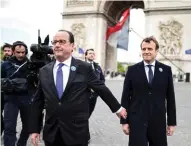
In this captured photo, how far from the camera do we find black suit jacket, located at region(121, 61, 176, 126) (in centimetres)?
372

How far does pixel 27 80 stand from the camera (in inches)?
202

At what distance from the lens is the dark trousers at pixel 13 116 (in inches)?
192

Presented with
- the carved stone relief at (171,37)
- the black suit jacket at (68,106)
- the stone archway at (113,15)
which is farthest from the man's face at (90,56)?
the stone archway at (113,15)

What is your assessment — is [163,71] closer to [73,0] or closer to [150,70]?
[150,70]

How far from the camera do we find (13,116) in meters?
4.98

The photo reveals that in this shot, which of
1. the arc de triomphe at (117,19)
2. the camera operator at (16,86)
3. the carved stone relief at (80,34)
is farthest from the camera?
the carved stone relief at (80,34)

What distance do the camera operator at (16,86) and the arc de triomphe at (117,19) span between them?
989 inches

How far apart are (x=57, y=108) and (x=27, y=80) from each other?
2.12 meters

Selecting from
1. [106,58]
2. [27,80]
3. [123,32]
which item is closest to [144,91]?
[27,80]

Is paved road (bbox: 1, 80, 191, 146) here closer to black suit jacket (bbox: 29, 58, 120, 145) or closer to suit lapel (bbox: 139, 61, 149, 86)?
suit lapel (bbox: 139, 61, 149, 86)

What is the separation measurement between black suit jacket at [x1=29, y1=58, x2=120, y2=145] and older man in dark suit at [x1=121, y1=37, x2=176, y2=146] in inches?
24.5

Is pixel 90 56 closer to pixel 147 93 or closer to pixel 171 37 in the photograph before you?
pixel 147 93

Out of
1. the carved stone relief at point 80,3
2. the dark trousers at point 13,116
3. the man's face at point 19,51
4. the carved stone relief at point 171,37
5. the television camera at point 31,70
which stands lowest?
the dark trousers at point 13,116

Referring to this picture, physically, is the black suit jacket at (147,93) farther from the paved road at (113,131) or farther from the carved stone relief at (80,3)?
the carved stone relief at (80,3)
